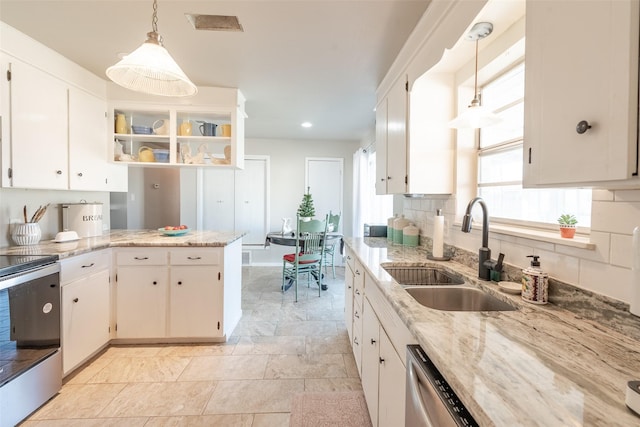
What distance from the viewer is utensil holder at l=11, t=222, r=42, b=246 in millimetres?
2094

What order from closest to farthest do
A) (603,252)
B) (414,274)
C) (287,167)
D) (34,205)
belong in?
(603,252), (414,274), (34,205), (287,167)

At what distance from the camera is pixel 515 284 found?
4.07 feet

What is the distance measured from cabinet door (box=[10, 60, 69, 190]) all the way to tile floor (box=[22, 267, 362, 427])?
4.81ft

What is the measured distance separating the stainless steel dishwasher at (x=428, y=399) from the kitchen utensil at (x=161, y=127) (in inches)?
117

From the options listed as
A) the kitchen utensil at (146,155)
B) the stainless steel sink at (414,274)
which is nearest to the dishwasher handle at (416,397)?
the stainless steel sink at (414,274)

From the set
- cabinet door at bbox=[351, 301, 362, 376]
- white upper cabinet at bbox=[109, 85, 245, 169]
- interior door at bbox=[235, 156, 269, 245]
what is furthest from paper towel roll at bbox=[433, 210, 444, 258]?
interior door at bbox=[235, 156, 269, 245]

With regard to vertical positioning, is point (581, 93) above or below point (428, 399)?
above

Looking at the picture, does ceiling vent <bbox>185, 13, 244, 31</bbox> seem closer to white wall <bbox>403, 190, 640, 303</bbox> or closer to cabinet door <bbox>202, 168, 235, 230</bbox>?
white wall <bbox>403, 190, 640, 303</bbox>

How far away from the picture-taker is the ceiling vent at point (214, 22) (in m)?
1.79

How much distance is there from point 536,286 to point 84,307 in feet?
9.16

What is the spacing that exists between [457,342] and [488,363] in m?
0.11

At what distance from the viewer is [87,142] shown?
8.29ft

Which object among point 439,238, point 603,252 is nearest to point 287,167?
point 439,238

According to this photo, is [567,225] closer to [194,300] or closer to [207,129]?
[194,300]
